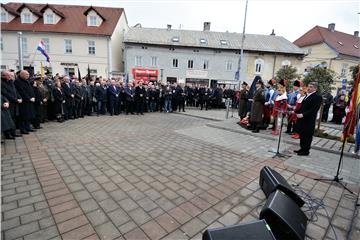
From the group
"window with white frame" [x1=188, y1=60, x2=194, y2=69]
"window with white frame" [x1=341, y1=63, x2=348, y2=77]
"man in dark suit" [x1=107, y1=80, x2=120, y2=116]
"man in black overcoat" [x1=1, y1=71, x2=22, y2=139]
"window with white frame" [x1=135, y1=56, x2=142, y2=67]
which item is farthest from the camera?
"window with white frame" [x1=341, y1=63, x2=348, y2=77]

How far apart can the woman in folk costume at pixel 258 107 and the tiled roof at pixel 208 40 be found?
73.8 feet

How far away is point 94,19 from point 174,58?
11.7 metres

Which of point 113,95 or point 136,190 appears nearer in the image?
point 136,190

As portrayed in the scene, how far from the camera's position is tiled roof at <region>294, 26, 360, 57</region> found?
36.6 m

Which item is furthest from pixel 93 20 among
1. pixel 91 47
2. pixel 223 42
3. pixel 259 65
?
pixel 259 65

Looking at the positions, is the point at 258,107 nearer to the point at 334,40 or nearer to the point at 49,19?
the point at 49,19

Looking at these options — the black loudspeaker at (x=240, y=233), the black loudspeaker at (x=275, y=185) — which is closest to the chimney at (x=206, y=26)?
the black loudspeaker at (x=275, y=185)

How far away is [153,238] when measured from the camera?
2354 millimetres

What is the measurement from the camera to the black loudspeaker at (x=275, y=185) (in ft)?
9.48

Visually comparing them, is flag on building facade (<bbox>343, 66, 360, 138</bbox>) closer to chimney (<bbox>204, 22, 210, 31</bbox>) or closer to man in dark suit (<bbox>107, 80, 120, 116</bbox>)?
man in dark suit (<bbox>107, 80, 120, 116</bbox>)

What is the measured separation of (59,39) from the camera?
2592cm

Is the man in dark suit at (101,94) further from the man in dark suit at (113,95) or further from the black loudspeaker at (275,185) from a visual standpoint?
the black loudspeaker at (275,185)

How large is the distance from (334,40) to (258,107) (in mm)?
42625

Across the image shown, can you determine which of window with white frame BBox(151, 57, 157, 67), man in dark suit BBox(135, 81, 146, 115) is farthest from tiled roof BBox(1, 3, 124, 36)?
man in dark suit BBox(135, 81, 146, 115)
